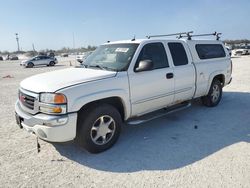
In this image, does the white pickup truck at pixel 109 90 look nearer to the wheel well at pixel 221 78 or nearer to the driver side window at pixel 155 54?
the driver side window at pixel 155 54

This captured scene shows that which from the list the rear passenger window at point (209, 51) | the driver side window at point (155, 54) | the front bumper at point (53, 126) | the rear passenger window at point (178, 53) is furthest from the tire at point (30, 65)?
the front bumper at point (53, 126)

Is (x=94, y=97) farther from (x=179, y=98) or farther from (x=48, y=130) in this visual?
(x=179, y=98)

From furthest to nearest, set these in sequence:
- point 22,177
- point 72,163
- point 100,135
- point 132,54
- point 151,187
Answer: point 132,54
point 100,135
point 72,163
point 22,177
point 151,187

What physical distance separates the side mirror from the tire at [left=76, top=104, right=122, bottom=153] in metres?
0.84

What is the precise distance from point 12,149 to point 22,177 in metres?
1.03

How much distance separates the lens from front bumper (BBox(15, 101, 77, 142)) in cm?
328

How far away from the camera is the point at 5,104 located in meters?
7.24

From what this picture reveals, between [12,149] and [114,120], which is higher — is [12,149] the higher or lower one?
the lower one

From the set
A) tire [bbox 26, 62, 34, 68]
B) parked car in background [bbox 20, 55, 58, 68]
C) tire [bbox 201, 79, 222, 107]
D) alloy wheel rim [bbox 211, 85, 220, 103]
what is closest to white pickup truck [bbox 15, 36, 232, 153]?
tire [bbox 201, 79, 222, 107]

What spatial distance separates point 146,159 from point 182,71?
226 cm

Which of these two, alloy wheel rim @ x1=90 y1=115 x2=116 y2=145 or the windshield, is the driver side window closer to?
the windshield

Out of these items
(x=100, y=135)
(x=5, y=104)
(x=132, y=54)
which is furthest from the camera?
(x=5, y=104)

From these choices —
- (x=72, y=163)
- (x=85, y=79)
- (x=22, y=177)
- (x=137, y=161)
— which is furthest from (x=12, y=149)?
(x=137, y=161)

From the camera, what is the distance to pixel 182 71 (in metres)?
4.96
